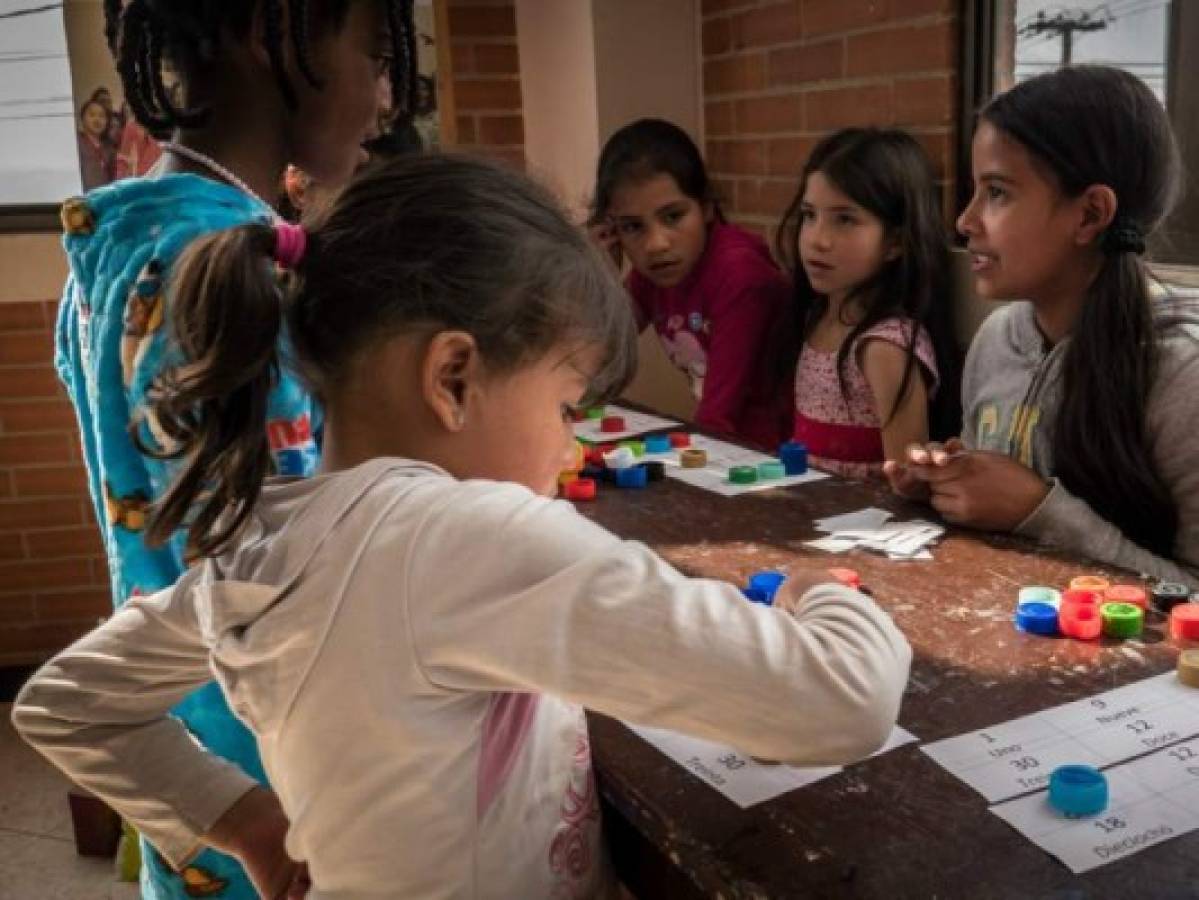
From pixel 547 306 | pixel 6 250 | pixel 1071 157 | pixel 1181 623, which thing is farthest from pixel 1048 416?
pixel 6 250

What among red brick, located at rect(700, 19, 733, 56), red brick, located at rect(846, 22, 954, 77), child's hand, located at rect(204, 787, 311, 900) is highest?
red brick, located at rect(700, 19, 733, 56)

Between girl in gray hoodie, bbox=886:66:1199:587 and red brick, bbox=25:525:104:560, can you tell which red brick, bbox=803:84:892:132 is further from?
red brick, bbox=25:525:104:560

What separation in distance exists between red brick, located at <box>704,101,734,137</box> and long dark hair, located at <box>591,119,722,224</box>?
1.37 ft

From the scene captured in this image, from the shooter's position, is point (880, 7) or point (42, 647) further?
point (42, 647)

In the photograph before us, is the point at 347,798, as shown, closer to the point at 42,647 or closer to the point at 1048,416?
the point at 1048,416

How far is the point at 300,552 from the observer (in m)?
0.76

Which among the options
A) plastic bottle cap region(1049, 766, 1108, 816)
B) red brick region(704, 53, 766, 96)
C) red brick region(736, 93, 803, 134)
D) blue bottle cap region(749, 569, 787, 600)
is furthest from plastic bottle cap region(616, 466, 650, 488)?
red brick region(704, 53, 766, 96)

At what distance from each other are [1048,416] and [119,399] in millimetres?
1232

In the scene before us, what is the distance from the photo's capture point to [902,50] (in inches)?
95.2

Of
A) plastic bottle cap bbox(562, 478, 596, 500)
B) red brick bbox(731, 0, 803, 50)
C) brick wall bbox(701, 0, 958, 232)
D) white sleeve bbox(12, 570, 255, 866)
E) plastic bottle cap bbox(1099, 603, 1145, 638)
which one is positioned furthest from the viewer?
red brick bbox(731, 0, 803, 50)

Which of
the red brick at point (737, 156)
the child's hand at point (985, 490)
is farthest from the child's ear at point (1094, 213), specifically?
the red brick at point (737, 156)

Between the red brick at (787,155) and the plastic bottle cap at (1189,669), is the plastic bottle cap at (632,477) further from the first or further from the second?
the red brick at (787,155)

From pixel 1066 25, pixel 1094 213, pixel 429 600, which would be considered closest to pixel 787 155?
pixel 1066 25

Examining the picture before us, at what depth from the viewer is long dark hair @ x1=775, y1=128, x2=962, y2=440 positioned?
2.26 m
